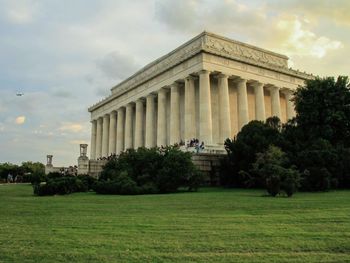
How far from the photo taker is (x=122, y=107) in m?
86.1

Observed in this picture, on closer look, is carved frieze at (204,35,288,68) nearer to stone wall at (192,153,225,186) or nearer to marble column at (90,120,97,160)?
stone wall at (192,153,225,186)

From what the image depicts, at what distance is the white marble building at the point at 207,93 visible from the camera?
60.8m

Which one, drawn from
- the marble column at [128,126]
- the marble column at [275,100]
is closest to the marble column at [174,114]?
the marble column at [275,100]

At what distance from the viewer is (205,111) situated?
192 feet

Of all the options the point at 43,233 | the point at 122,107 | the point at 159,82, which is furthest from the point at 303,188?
the point at 122,107

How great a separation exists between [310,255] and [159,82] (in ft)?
199

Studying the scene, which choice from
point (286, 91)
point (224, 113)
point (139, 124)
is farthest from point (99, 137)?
point (286, 91)

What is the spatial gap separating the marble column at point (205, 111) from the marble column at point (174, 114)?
6.61 metres

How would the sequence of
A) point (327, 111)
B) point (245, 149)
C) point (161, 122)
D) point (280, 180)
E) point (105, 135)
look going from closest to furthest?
point (280, 180) < point (245, 149) < point (327, 111) < point (161, 122) < point (105, 135)

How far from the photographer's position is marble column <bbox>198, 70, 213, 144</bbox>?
58.1m

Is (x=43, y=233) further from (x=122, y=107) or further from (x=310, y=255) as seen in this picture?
(x=122, y=107)

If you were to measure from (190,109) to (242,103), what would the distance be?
9.21 metres

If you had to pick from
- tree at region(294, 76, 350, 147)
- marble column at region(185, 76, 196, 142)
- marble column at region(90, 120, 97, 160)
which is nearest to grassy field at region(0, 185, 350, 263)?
tree at region(294, 76, 350, 147)

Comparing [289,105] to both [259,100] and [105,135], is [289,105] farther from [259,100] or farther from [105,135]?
[105,135]
